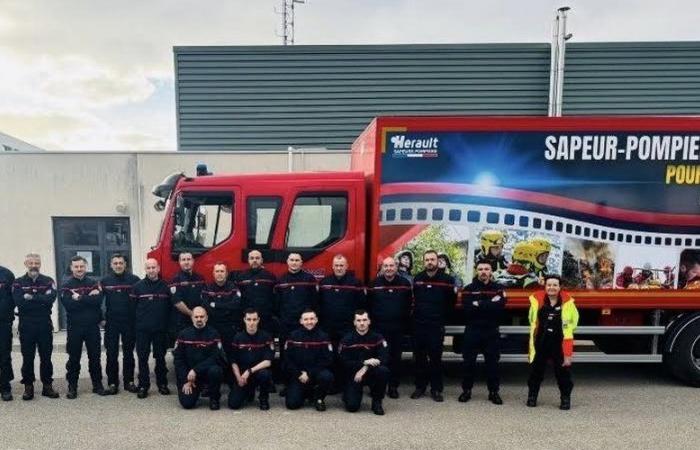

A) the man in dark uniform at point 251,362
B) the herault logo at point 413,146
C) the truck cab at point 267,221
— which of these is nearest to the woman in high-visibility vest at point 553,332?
the herault logo at point 413,146

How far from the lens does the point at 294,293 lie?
5.14m

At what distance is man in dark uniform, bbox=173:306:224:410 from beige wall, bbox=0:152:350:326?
15.2 feet

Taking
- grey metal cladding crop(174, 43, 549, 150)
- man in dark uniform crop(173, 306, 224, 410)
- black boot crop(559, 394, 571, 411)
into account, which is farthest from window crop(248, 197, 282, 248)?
grey metal cladding crop(174, 43, 549, 150)

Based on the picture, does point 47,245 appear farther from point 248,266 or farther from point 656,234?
point 656,234

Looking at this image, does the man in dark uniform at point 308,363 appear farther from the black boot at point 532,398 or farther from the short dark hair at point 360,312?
the black boot at point 532,398

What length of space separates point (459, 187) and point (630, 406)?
116 inches

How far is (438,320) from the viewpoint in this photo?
5.04m

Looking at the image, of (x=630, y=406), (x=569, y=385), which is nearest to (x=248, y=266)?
(x=569, y=385)

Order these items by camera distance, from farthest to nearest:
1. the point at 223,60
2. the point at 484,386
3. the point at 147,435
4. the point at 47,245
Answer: the point at 223,60 → the point at 47,245 → the point at 484,386 → the point at 147,435

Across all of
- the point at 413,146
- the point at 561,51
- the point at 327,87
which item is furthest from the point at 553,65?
the point at 413,146

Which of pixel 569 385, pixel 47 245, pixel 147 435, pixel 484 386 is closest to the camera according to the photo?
pixel 147 435

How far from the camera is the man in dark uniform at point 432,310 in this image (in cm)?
498

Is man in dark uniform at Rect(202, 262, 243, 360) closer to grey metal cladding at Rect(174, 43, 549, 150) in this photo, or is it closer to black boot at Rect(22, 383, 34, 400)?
black boot at Rect(22, 383, 34, 400)

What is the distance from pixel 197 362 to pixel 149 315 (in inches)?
30.9
